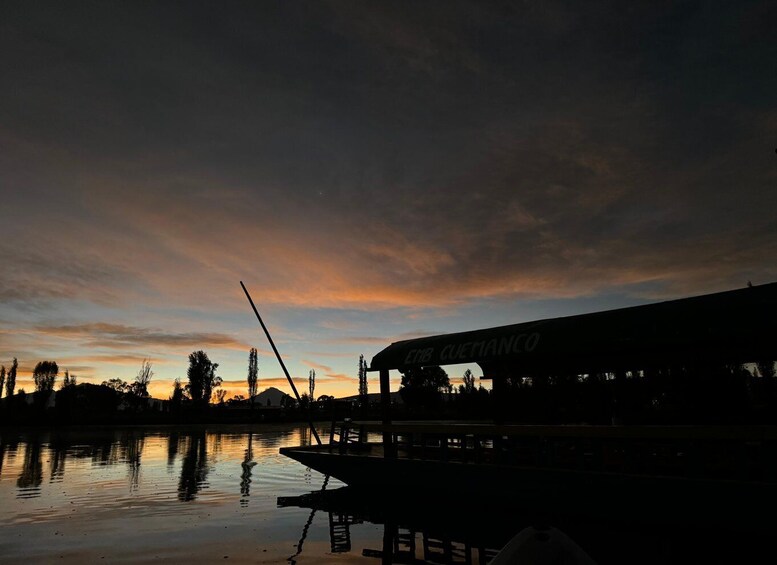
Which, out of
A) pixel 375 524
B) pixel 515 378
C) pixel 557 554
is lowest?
pixel 375 524

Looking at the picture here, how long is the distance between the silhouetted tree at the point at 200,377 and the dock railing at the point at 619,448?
11202cm

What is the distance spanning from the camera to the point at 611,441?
10.4 meters

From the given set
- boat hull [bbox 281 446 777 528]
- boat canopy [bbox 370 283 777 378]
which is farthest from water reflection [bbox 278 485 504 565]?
boat canopy [bbox 370 283 777 378]

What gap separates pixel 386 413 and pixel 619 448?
5.99 m

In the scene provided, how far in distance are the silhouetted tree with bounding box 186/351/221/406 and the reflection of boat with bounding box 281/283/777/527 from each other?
365 ft

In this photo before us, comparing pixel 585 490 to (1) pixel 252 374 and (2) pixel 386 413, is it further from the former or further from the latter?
(1) pixel 252 374

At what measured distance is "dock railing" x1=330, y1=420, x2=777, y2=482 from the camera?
8086 mm

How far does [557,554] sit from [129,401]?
427 feet

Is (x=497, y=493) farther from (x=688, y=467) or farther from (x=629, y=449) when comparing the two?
(x=688, y=467)

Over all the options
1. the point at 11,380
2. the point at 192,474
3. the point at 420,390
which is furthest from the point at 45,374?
the point at 192,474

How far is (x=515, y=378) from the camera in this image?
16.7 m

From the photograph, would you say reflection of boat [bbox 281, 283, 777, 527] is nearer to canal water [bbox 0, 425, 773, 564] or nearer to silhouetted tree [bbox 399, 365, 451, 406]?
canal water [bbox 0, 425, 773, 564]

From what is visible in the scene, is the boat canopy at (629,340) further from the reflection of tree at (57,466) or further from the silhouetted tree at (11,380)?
the silhouetted tree at (11,380)

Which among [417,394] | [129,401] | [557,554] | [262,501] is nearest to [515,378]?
[262,501]
